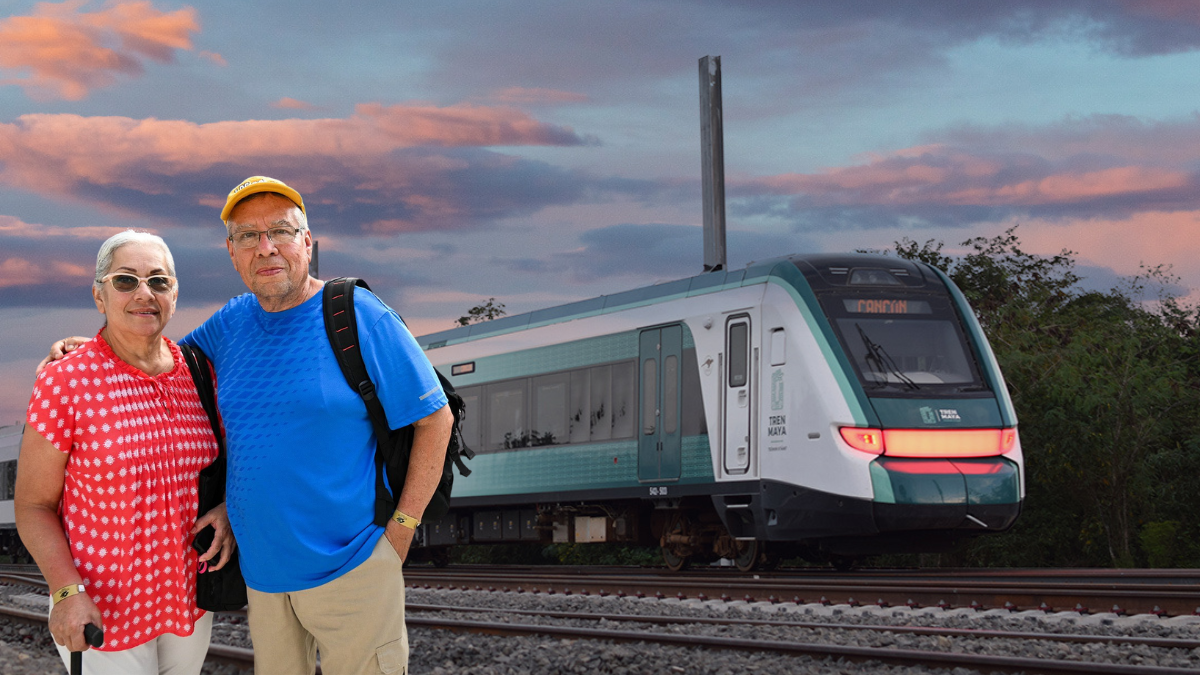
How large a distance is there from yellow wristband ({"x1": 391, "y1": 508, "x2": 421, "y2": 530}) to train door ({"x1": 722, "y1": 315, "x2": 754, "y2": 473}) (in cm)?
1031

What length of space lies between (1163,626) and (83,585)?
772 cm

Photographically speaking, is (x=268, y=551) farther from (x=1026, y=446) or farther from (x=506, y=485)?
(x=1026, y=446)

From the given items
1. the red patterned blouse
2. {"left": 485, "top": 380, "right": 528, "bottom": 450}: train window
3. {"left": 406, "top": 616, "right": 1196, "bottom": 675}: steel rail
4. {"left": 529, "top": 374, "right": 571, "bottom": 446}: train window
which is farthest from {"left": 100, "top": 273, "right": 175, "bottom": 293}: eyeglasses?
{"left": 485, "top": 380, "right": 528, "bottom": 450}: train window

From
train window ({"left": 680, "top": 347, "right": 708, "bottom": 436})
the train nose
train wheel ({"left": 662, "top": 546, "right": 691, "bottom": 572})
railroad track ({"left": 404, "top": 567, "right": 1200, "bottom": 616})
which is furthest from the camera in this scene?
train wheel ({"left": 662, "top": 546, "right": 691, "bottom": 572})

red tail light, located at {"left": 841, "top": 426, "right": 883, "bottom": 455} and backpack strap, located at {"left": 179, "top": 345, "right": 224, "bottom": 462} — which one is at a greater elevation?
red tail light, located at {"left": 841, "top": 426, "right": 883, "bottom": 455}

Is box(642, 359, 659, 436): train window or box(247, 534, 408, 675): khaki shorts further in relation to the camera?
box(642, 359, 659, 436): train window

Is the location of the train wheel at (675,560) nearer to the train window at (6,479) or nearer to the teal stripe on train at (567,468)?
the teal stripe on train at (567,468)

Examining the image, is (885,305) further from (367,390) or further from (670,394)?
(367,390)

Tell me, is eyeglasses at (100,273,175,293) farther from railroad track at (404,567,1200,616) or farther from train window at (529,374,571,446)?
train window at (529,374,571,446)

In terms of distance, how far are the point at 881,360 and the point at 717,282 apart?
2.23 metres

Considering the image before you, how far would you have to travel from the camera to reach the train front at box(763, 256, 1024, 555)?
12.2m

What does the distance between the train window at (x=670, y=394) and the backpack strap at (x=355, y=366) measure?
37.0 feet

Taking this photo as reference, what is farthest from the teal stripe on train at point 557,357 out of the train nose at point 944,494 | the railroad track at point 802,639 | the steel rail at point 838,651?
the steel rail at point 838,651

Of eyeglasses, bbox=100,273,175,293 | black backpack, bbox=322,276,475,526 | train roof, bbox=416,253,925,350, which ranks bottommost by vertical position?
black backpack, bbox=322,276,475,526
